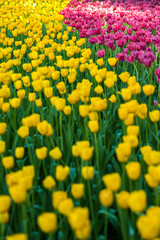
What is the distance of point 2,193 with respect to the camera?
1459 mm

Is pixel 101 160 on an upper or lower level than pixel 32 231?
upper

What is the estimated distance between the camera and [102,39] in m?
3.51

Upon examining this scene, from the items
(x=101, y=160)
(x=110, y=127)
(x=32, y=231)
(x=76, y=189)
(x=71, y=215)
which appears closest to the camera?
(x=71, y=215)

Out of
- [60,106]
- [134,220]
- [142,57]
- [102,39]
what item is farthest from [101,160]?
[102,39]

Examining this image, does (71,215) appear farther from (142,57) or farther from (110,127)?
(142,57)

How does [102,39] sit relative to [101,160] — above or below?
above

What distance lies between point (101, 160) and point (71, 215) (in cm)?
79

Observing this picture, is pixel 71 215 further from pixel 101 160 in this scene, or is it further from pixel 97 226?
pixel 101 160

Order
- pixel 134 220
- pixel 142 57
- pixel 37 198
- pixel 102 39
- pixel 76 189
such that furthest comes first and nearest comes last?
1. pixel 102 39
2. pixel 142 57
3. pixel 37 198
4. pixel 134 220
5. pixel 76 189

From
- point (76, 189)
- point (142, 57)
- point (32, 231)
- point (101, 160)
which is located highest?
point (142, 57)

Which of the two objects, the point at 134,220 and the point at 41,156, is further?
the point at 41,156

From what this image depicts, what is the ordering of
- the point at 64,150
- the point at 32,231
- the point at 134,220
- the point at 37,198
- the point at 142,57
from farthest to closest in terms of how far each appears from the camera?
the point at 142,57
the point at 64,150
the point at 37,198
the point at 32,231
the point at 134,220

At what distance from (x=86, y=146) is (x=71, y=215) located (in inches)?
15.8

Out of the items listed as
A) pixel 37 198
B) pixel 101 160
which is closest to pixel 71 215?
pixel 37 198
